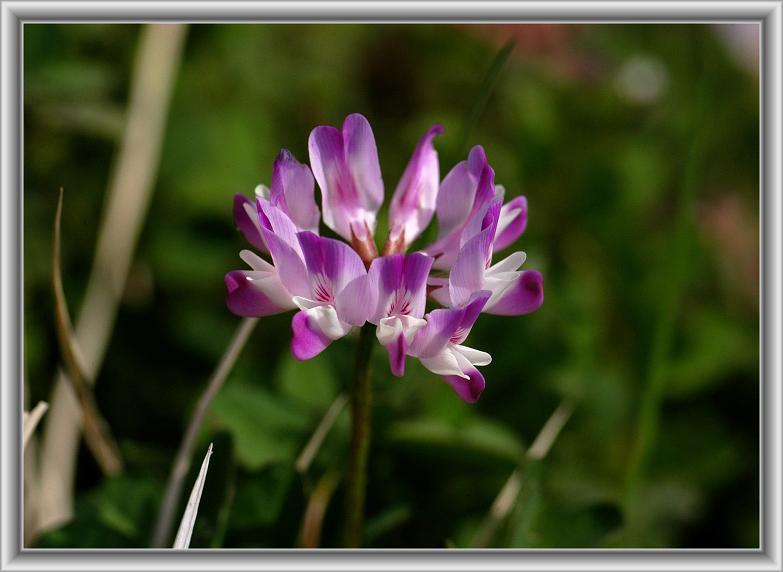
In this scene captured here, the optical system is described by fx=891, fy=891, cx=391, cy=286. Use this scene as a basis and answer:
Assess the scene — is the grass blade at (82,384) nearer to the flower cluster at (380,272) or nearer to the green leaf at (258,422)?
the green leaf at (258,422)

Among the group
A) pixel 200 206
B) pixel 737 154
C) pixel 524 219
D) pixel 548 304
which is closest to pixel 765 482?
pixel 524 219

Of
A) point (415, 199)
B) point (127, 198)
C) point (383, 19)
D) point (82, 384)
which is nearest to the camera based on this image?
point (415, 199)

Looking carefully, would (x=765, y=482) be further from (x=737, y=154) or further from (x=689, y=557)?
(x=737, y=154)

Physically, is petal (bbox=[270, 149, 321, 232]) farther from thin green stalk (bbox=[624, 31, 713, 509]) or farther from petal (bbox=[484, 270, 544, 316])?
thin green stalk (bbox=[624, 31, 713, 509])

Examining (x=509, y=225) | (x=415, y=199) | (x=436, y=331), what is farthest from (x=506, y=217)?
(x=436, y=331)

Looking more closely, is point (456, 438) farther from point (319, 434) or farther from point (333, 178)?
point (333, 178)

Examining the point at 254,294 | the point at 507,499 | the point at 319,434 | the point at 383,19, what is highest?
the point at 383,19

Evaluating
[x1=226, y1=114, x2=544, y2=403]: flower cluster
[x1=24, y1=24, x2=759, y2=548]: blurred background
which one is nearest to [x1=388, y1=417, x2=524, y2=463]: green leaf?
[x1=24, y1=24, x2=759, y2=548]: blurred background
